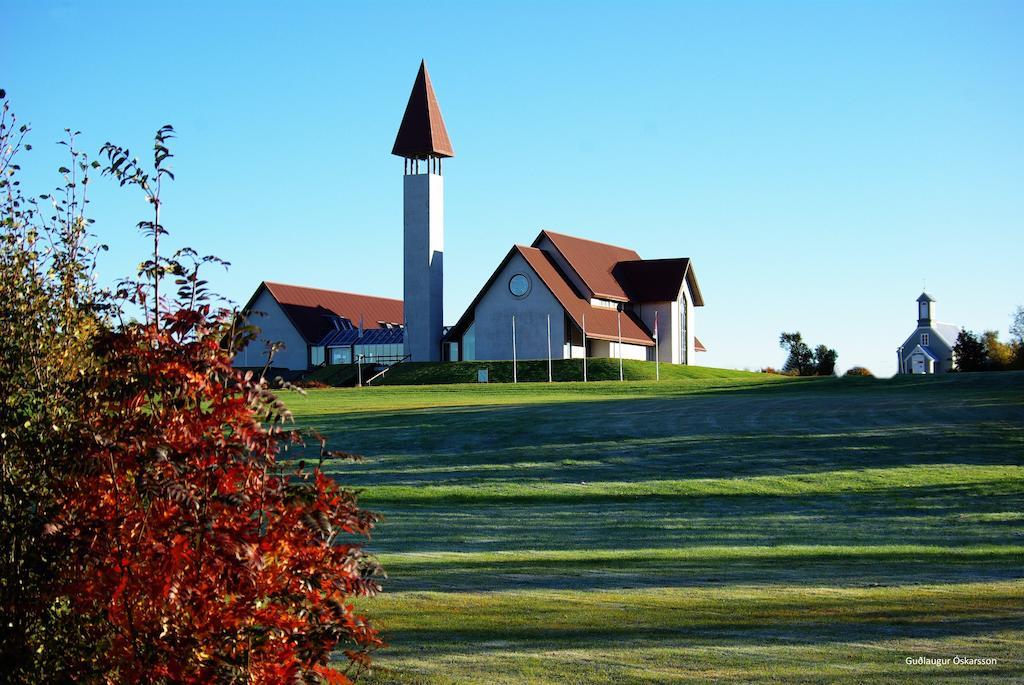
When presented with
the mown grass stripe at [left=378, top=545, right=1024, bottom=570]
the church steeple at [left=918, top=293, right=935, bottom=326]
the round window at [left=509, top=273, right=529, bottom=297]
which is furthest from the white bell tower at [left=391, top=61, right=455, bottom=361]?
the church steeple at [left=918, top=293, right=935, bottom=326]

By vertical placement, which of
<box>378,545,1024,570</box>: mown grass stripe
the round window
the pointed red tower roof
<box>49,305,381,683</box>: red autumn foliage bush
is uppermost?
the pointed red tower roof

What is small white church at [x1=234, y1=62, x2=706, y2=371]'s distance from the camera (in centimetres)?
6919

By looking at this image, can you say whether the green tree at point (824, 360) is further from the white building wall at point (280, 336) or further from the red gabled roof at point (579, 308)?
the white building wall at point (280, 336)

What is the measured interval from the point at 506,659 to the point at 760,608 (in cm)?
334

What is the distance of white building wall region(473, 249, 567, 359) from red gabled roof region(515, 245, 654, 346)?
531 mm

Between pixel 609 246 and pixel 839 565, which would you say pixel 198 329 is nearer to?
pixel 839 565

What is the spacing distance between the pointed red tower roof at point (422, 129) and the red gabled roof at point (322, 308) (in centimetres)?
1425

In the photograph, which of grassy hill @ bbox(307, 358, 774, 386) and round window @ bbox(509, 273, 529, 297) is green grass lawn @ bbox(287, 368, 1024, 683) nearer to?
grassy hill @ bbox(307, 358, 774, 386)

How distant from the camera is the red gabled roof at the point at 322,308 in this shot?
8056cm

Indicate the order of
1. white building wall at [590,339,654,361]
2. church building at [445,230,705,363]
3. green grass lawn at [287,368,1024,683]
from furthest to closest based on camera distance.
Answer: white building wall at [590,339,654,361], church building at [445,230,705,363], green grass lawn at [287,368,1024,683]

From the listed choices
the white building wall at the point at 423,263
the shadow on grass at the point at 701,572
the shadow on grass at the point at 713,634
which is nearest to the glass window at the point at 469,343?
the white building wall at the point at 423,263

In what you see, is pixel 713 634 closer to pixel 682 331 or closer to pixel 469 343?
pixel 469 343

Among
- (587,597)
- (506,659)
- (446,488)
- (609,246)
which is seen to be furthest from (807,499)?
(609,246)

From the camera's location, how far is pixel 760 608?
11367 mm
